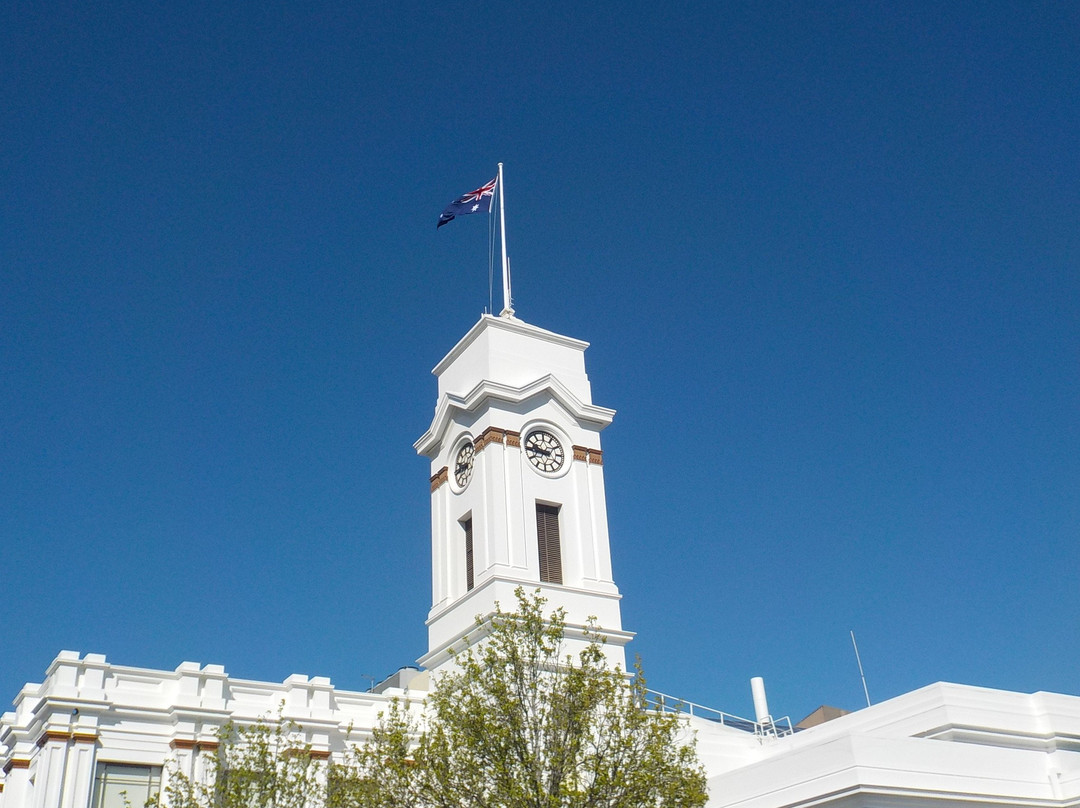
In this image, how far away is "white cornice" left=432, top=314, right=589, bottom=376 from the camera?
141 feet

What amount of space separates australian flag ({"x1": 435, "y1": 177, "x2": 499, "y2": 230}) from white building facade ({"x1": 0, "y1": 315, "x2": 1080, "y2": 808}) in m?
4.56

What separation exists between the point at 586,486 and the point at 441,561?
227 inches

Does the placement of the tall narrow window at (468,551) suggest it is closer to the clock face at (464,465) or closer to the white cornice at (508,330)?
the clock face at (464,465)

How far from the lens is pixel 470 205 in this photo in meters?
44.1

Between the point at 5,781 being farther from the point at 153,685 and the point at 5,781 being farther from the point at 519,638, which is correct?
the point at 519,638

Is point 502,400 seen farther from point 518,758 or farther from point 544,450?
point 518,758

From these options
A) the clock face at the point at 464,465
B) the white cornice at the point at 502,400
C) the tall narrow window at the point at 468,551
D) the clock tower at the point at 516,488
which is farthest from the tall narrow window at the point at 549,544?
the white cornice at the point at 502,400

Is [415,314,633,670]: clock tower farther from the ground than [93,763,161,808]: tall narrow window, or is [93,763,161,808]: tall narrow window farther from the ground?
[415,314,633,670]: clock tower

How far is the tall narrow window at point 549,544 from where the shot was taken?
38.8 m

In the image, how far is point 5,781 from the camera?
30.6 metres

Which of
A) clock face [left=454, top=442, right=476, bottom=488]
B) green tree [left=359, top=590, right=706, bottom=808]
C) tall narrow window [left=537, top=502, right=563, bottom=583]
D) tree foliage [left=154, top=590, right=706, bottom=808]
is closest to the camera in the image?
green tree [left=359, top=590, right=706, bottom=808]

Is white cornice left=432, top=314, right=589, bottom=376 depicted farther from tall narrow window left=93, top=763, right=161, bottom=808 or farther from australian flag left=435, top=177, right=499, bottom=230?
tall narrow window left=93, top=763, right=161, bottom=808

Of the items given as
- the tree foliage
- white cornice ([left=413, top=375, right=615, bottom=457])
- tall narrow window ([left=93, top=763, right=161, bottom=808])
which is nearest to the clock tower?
white cornice ([left=413, top=375, right=615, bottom=457])

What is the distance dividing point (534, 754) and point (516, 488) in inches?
644
